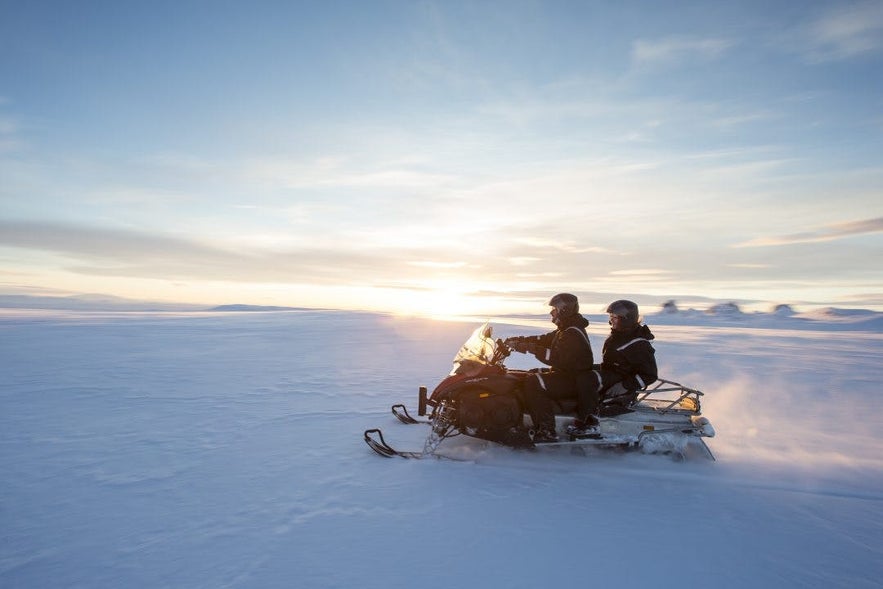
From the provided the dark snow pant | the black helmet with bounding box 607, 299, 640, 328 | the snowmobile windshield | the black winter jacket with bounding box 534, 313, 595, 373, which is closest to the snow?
the dark snow pant

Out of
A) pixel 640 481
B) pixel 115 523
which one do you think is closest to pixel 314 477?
pixel 115 523

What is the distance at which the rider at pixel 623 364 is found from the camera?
5422 mm

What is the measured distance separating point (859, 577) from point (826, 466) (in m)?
2.57

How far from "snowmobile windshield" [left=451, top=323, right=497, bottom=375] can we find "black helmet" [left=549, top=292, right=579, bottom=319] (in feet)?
2.71

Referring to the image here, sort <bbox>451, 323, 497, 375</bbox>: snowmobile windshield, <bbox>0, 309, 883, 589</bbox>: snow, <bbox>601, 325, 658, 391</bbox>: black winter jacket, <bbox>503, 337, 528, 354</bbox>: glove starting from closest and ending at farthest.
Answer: <bbox>0, 309, 883, 589</bbox>: snow → <bbox>601, 325, 658, 391</bbox>: black winter jacket → <bbox>451, 323, 497, 375</bbox>: snowmobile windshield → <bbox>503, 337, 528, 354</bbox>: glove

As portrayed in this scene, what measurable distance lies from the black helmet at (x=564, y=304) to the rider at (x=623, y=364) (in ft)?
1.33

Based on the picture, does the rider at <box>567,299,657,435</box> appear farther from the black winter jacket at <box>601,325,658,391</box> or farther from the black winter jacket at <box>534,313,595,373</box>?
the black winter jacket at <box>534,313,595,373</box>

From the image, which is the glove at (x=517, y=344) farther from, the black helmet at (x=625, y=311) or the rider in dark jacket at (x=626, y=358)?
the black helmet at (x=625, y=311)

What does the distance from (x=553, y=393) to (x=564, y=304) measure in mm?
1041

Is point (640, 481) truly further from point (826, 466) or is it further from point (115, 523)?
point (115, 523)

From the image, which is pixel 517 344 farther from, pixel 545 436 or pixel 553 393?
pixel 545 436

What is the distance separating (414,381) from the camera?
10.2m

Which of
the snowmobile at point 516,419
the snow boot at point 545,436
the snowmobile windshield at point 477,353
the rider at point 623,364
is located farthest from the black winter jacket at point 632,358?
the snowmobile windshield at point 477,353

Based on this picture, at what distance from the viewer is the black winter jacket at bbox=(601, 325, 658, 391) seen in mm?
5418
